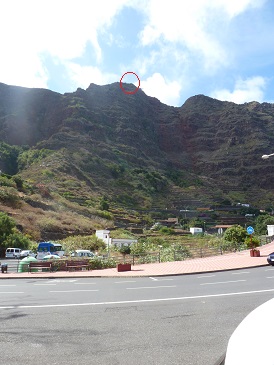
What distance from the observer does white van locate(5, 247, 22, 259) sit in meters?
36.9

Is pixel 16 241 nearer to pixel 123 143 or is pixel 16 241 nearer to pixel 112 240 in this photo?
pixel 112 240

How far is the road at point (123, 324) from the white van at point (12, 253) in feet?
88.0

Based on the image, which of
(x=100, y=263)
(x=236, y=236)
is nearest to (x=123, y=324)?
(x=100, y=263)

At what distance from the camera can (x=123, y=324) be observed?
689 centimetres

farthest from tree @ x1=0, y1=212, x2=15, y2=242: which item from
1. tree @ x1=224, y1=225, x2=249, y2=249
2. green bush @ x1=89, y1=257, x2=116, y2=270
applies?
tree @ x1=224, y1=225, x2=249, y2=249

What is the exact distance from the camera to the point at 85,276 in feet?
58.6

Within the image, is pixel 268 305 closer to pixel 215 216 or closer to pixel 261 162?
pixel 215 216

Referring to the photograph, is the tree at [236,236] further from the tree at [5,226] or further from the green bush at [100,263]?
the tree at [5,226]

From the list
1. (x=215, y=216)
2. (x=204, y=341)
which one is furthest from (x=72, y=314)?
(x=215, y=216)

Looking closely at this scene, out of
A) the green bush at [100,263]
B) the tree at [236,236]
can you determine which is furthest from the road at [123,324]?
the tree at [236,236]

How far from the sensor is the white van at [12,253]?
121ft

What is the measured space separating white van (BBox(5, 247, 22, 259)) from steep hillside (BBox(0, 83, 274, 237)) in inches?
854

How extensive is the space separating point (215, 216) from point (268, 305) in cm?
9665

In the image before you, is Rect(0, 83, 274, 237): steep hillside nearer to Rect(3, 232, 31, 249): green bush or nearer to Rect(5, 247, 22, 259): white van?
Rect(3, 232, 31, 249): green bush
